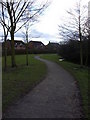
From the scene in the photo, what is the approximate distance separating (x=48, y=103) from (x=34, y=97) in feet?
3.54

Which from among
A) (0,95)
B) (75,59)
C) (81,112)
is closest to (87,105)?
(81,112)

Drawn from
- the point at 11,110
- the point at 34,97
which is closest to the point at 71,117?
the point at 11,110

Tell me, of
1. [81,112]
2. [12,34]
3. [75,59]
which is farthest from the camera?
[75,59]

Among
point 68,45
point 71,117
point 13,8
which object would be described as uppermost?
point 13,8

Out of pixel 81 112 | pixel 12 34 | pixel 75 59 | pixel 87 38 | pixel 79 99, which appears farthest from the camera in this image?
pixel 75 59

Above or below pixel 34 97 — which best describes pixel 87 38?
above

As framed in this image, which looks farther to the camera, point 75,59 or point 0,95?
point 75,59

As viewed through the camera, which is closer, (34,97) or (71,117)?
(71,117)

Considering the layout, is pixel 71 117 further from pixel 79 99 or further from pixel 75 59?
pixel 75 59

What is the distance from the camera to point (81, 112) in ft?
21.6

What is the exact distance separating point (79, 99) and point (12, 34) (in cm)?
1531

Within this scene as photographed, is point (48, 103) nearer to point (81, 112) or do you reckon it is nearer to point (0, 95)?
point (81, 112)

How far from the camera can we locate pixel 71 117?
20.0 feet

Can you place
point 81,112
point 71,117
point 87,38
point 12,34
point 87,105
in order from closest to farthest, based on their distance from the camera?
point 71,117, point 81,112, point 87,105, point 12,34, point 87,38
